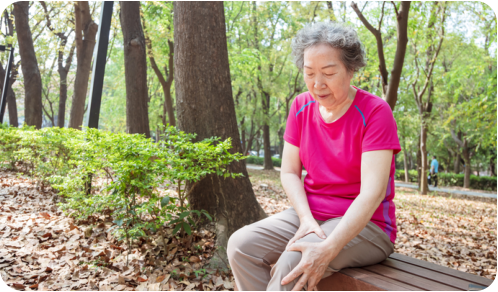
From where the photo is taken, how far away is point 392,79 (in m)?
5.74

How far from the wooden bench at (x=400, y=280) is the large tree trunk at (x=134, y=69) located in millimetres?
5969

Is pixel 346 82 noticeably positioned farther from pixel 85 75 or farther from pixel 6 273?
pixel 85 75

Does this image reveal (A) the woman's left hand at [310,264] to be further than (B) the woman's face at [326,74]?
No

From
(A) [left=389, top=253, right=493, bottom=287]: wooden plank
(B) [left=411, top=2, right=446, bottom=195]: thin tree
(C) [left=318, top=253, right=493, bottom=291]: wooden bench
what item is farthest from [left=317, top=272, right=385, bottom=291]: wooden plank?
(B) [left=411, top=2, right=446, bottom=195]: thin tree

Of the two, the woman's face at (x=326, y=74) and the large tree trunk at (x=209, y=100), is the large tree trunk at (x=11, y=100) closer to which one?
the large tree trunk at (x=209, y=100)

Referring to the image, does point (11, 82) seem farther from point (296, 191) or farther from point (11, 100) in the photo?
point (296, 191)

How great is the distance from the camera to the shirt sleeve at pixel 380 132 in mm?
1642

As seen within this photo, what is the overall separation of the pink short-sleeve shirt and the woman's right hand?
18cm

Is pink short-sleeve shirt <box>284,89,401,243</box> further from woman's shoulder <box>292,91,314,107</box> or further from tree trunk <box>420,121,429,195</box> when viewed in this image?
tree trunk <box>420,121,429,195</box>

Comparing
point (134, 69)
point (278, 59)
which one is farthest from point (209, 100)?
point (278, 59)

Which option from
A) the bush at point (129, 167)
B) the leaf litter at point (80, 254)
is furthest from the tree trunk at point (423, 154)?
the leaf litter at point (80, 254)

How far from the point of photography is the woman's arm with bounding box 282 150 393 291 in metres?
1.47

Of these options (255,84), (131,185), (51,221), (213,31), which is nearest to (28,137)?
(51,221)

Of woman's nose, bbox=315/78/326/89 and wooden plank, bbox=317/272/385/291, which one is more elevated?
woman's nose, bbox=315/78/326/89
